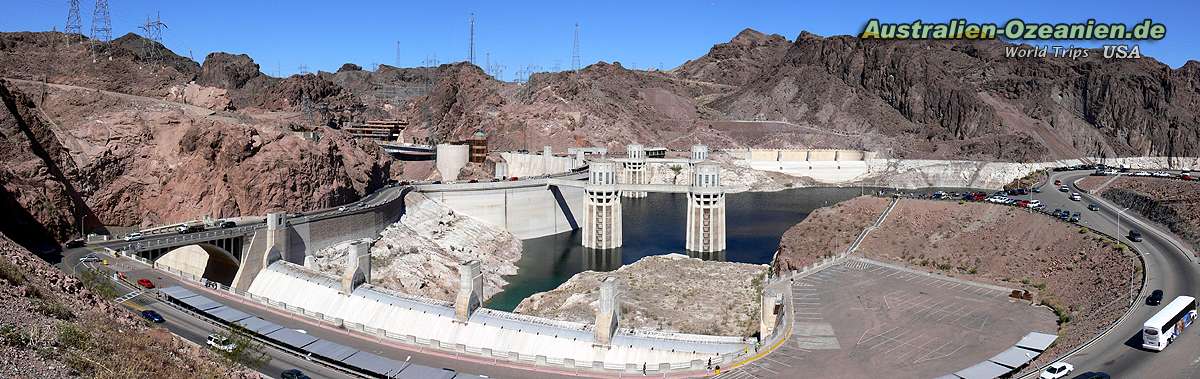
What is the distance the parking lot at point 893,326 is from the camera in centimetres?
3681

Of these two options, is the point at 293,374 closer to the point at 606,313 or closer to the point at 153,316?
the point at 153,316

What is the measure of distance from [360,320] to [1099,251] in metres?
48.8

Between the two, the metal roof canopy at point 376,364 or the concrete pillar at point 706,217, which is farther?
Result: the concrete pillar at point 706,217

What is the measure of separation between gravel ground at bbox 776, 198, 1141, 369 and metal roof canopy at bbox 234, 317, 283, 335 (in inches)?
1499

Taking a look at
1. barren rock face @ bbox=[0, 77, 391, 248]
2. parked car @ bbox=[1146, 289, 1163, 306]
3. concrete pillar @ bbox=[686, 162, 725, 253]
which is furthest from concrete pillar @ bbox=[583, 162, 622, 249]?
parked car @ bbox=[1146, 289, 1163, 306]

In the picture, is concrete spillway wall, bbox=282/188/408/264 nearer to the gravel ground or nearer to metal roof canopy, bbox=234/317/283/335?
metal roof canopy, bbox=234/317/283/335

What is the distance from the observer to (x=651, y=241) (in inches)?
4557

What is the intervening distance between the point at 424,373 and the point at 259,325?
12.1m

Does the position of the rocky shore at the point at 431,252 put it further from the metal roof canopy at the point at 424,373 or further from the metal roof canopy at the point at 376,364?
the metal roof canopy at the point at 424,373

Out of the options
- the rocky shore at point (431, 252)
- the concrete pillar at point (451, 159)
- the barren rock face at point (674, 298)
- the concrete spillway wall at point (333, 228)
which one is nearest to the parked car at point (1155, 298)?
the barren rock face at point (674, 298)

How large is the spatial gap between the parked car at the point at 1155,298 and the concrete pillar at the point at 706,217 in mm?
64870

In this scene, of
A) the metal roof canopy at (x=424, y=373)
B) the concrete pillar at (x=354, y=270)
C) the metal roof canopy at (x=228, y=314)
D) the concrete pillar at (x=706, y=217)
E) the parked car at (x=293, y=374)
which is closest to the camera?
the parked car at (x=293, y=374)

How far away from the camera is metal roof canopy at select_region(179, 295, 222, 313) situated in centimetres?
4562

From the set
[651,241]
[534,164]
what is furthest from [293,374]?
[534,164]
